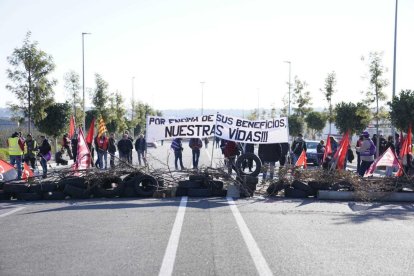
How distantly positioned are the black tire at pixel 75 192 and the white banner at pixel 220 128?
10.6ft

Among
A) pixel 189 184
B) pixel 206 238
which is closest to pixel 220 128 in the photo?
pixel 189 184

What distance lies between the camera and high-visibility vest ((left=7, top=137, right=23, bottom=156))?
19.1 meters

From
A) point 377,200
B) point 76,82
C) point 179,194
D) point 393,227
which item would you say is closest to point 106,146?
point 179,194

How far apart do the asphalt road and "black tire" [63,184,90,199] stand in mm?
654

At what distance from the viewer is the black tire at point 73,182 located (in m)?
12.8

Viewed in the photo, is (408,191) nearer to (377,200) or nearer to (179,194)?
(377,200)

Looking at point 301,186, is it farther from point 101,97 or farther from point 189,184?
point 101,97

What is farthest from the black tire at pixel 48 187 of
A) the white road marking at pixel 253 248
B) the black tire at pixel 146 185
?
the white road marking at pixel 253 248

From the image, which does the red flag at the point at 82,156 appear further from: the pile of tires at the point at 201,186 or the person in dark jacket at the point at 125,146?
the person in dark jacket at the point at 125,146

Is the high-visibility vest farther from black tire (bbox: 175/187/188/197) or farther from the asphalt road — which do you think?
black tire (bbox: 175/187/188/197)

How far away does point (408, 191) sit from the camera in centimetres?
1336

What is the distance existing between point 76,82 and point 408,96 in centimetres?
2961

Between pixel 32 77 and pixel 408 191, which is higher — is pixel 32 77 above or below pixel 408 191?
above

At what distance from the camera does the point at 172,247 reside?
7.52 meters
